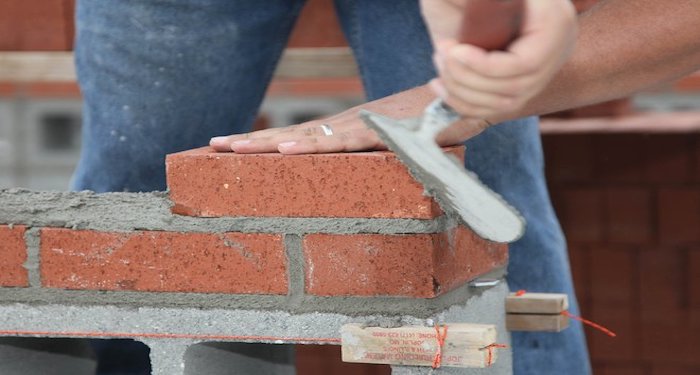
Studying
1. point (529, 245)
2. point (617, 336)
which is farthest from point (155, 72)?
point (617, 336)

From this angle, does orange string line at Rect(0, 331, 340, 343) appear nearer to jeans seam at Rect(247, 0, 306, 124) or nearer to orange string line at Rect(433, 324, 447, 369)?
orange string line at Rect(433, 324, 447, 369)

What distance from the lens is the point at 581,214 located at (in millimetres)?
3760

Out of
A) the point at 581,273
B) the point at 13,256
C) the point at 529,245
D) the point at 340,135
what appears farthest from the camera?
the point at 581,273

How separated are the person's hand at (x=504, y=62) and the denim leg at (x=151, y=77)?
1002 millimetres

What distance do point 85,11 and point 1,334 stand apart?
73 cm

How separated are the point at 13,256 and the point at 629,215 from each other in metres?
2.18

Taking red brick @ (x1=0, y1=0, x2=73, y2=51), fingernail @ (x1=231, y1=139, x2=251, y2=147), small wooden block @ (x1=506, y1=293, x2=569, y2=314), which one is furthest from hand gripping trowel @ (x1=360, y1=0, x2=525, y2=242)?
red brick @ (x1=0, y1=0, x2=73, y2=51)

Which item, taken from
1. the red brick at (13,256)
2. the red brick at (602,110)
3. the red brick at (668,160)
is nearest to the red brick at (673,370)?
the red brick at (668,160)

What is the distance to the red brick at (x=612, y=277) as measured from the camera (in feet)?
12.3

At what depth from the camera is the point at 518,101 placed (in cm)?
148

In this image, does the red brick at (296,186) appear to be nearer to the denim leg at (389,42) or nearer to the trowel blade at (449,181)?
the trowel blade at (449,181)

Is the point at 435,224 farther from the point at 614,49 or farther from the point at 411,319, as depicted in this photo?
the point at 614,49

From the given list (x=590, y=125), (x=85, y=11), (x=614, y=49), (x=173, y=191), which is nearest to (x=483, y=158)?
(x=614, y=49)

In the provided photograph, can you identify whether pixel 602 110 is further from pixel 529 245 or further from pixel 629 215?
pixel 529 245
